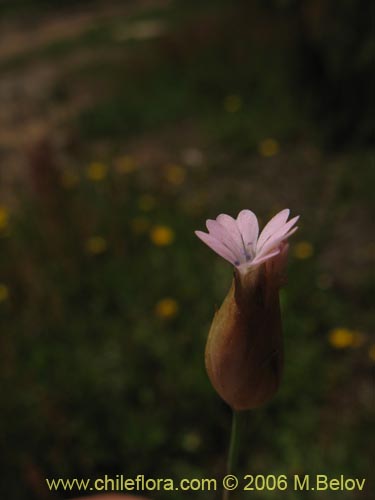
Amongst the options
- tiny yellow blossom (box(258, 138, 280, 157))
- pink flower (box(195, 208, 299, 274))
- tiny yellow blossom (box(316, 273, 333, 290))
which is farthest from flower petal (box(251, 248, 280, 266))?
tiny yellow blossom (box(258, 138, 280, 157))

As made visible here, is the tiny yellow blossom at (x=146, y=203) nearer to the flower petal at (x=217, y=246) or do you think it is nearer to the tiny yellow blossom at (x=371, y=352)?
the tiny yellow blossom at (x=371, y=352)

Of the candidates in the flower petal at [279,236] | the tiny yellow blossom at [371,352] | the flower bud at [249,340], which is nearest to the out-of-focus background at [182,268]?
the tiny yellow blossom at [371,352]

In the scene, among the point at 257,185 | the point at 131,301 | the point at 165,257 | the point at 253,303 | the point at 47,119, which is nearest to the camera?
the point at 253,303

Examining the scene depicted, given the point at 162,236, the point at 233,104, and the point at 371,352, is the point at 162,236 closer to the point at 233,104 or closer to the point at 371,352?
the point at 371,352

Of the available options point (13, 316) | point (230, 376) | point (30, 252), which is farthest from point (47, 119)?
point (230, 376)

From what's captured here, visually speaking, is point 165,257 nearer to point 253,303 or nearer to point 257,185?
point 257,185

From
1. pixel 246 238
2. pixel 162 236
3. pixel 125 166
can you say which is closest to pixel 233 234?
pixel 246 238

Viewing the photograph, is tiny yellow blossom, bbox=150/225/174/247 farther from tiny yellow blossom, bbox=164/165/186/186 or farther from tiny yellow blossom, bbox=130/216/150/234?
tiny yellow blossom, bbox=164/165/186/186

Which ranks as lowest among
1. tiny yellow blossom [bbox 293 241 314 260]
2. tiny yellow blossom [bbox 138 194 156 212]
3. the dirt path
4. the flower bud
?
the flower bud
